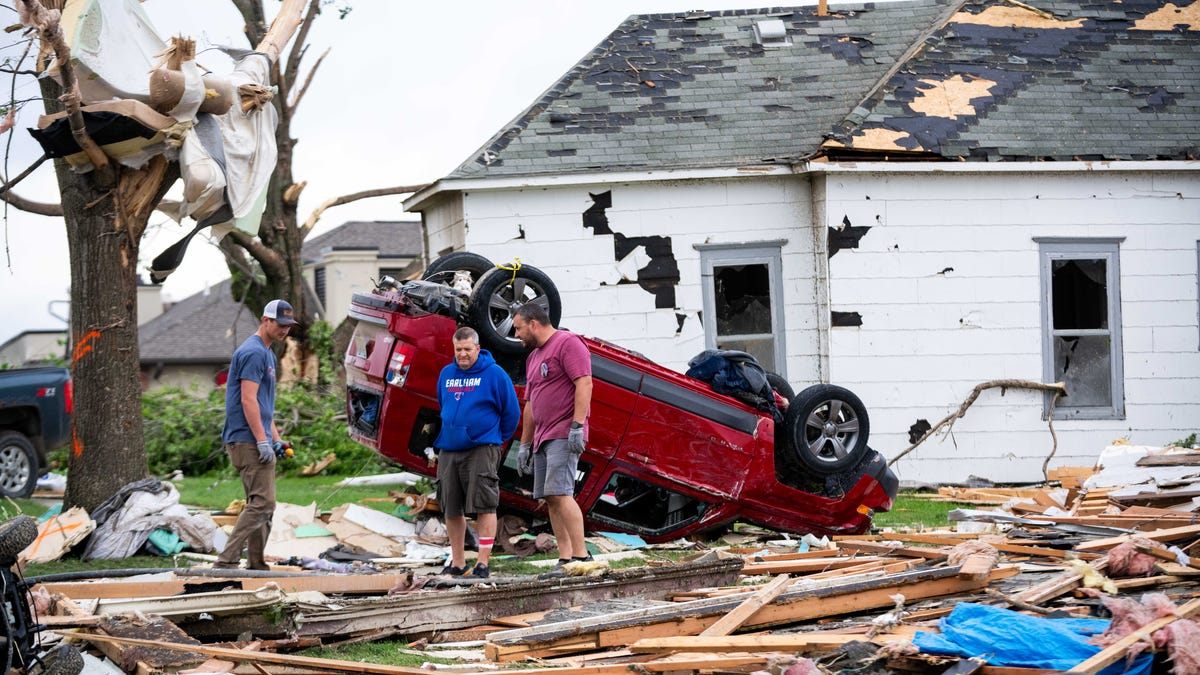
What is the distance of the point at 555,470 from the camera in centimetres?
946

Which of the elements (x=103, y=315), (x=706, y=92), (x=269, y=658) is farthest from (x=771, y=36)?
(x=269, y=658)

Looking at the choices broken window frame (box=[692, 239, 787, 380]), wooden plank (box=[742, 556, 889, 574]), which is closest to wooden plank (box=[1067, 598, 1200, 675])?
wooden plank (box=[742, 556, 889, 574])

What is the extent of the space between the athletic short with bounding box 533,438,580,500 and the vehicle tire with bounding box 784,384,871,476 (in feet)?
6.96

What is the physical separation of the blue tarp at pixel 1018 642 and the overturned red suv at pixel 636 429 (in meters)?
4.09

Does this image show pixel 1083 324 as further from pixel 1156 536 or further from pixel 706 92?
pixel 1156 536

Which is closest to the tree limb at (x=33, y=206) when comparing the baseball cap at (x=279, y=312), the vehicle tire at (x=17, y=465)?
the vehicle tire at (x=17, y=465)

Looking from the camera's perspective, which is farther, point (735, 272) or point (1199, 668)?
point (735, 272)

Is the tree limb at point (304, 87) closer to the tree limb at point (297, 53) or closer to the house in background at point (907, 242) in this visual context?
the tree limb at point (297, 53)

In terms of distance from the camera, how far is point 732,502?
35.1ft

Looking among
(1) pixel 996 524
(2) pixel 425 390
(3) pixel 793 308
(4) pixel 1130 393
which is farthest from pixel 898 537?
(4) pixel 1130 393

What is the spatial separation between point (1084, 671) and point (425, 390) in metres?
5.64

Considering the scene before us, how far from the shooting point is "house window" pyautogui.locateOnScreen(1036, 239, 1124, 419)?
15.1 m

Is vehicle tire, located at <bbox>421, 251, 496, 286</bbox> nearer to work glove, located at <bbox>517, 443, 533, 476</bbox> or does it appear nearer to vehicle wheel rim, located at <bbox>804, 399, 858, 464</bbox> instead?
work glove, located at <bbox>517, 443, 533, 476</bbox>

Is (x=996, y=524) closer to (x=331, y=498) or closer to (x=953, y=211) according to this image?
(x=953, y=211)
